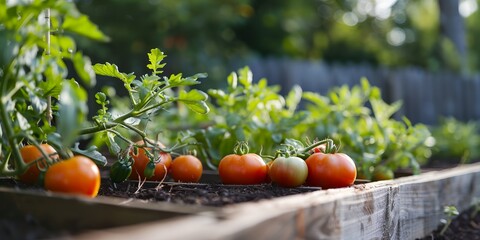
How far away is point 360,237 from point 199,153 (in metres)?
1.17

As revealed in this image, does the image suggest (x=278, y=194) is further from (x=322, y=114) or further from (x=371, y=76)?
(x=371, y=76)

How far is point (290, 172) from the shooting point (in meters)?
1.81

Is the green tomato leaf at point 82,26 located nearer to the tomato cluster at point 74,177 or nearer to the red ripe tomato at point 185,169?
the tomato cluster at point 74,177

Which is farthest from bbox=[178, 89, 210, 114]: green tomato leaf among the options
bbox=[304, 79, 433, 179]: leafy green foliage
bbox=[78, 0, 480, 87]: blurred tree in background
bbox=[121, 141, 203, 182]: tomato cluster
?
bbox=[78, 0, 480, 87]: blurred tree in background

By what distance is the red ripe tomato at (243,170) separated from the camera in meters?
1.90

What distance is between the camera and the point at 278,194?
1.67 meters

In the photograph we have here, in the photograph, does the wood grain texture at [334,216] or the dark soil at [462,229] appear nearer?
the wood grain texture at [334,216]

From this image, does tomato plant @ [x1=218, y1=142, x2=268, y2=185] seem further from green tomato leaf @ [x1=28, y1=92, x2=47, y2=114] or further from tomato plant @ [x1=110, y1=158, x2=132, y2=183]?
green tomato leaf @ [x1=28, y1=92, x2=47, y2=114]

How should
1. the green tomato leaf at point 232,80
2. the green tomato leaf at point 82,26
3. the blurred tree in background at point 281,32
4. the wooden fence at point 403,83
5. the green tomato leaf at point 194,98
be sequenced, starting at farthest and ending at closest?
the wooden fence at point 403,83 → the blurred tree in background at point 281,32 → the green tomato leaf at point 232,80 → the green tomato leaf at point 194,98 → the green tomato leaf at point 82,26

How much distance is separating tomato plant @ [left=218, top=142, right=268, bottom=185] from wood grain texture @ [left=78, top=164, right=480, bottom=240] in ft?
1.09

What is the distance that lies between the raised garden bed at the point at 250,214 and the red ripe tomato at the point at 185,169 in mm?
183

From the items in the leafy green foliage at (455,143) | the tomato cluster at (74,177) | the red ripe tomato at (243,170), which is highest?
the leafy green foliage at (455,143)

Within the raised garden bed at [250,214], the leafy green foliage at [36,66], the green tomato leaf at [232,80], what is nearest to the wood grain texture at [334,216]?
the raised garden bed at [250,214]

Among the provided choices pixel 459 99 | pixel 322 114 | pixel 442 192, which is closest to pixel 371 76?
pixel 459 99
